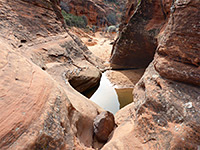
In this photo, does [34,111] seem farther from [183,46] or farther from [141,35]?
[141,35]

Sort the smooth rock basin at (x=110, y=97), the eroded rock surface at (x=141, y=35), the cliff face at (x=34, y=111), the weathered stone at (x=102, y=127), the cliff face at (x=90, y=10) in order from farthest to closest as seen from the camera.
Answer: the cliff face at (x=90, y=10) < the eroded rock surface at (x=141, y=35) < the smooth rock basin at (x=110, y=97) < the weathered stone at (x=102, y=127) < the cliff face at (x=34, y=111)

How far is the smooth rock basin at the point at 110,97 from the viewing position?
3.90 meters

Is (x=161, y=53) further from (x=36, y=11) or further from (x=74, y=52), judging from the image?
(x=36, y=11)

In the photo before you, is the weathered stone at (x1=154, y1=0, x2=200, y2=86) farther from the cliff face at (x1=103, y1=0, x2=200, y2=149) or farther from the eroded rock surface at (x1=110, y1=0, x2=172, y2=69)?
the eroded rock surface at (x1=110, y1=0, x2=172, y2=69)

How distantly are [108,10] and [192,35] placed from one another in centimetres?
2921

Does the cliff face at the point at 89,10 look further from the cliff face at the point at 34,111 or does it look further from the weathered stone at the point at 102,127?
the weathered stone at the point at 102,127

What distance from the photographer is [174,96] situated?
67.3 inches

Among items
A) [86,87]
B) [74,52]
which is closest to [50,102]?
[86,87]

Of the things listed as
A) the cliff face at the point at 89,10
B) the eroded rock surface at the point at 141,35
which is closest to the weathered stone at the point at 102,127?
the eroded rock surface at the point at 141,35

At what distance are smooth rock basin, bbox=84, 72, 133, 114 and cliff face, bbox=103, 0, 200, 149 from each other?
182 cm

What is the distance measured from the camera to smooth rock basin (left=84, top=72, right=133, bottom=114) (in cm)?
390

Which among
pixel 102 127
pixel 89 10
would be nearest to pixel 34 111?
pixel 102 127

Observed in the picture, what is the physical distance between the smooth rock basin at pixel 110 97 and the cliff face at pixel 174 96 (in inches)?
71.8

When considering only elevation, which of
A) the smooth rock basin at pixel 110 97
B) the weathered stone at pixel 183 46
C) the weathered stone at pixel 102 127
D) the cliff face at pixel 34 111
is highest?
the weathered stone at pixel 183 46
